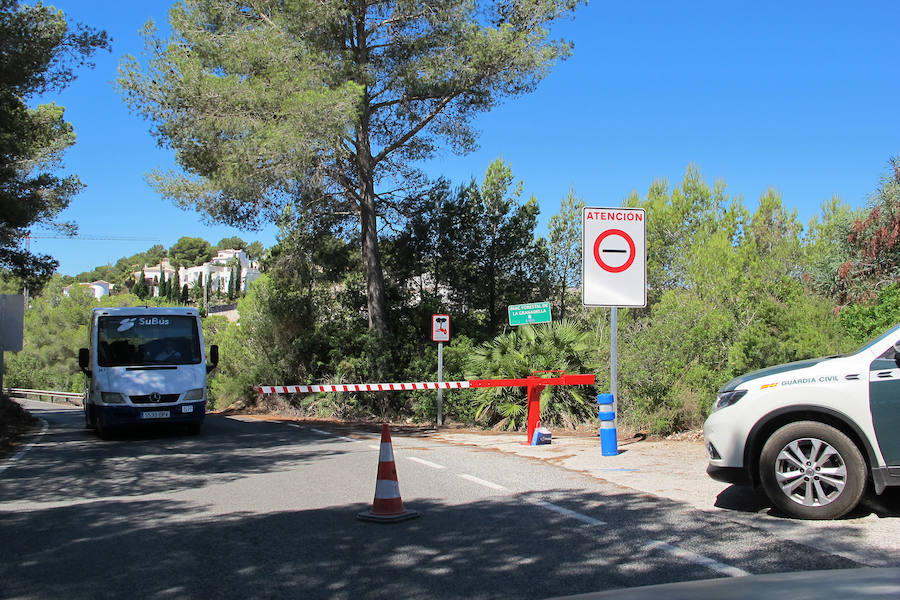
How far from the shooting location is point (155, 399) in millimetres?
14461

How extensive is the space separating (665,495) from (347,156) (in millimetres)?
15718

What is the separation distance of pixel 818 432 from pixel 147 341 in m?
12.6

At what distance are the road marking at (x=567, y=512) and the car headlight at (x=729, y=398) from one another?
5.02 feet

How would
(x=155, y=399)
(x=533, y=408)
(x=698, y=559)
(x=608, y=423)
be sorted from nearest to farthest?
1. (x=698, y=559)
2. (x=608, y=423)
3. (x=533, y=408)
4. (x=155, y=399)

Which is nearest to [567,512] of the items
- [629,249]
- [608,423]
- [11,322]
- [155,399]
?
[608,423]

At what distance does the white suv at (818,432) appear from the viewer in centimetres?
616

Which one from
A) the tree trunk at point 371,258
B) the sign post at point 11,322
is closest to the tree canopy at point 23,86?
the sign post at point 11,322

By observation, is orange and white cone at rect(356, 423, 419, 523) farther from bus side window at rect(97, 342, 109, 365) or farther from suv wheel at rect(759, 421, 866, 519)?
bus side window at rect(97, 342, 109, 365)

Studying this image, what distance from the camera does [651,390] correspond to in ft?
43.1

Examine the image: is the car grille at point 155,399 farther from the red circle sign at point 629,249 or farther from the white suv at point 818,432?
the white suv at point 818,432

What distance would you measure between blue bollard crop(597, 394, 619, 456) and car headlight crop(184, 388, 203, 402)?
319 inches

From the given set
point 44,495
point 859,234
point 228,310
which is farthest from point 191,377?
point 228,310

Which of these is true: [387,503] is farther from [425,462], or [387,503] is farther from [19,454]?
[19,454]

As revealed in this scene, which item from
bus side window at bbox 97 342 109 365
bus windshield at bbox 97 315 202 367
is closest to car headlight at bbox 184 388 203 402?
bus windshield at bbox 97 315 202 367
